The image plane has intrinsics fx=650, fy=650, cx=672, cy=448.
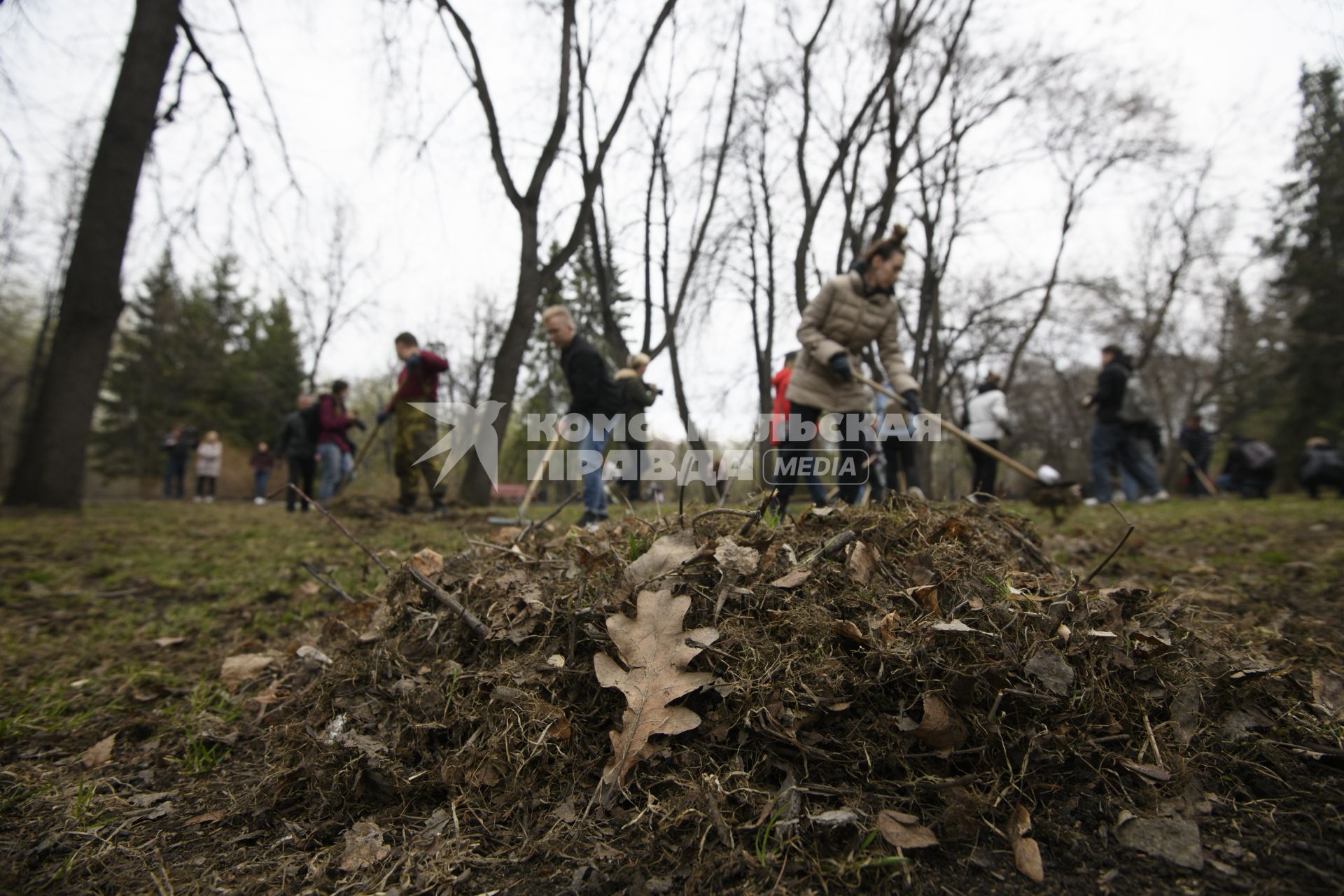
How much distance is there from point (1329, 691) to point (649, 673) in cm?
150

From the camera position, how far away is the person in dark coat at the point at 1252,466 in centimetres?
1104

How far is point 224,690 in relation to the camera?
7.34 feet

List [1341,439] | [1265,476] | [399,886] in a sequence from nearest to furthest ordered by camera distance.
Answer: [399,886]
[1265,476]
[1341,439]

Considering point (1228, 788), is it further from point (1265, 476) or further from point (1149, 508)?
point (1265, 476)

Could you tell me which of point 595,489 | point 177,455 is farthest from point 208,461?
point 595,489

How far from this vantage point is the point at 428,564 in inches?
90.3

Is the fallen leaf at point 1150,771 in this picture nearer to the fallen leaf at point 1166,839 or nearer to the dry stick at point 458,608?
the fallen leaf at point 1166,839

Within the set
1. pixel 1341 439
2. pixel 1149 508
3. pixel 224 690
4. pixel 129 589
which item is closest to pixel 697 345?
pixel 1149 508

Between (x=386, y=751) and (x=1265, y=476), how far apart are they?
1450 centimetres

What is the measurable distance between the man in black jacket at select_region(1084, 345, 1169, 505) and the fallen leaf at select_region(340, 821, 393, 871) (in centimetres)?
961

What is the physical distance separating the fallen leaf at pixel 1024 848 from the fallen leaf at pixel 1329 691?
78 centimetres

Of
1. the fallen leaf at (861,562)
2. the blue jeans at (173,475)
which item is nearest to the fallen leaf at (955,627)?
the fallen leaf at (861,562)

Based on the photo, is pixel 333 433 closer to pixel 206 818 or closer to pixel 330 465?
pixel 330 465

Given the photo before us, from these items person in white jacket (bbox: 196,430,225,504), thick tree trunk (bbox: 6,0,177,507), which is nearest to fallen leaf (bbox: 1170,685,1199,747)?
thick tree trunk (bbox: 6,0,177,507)
